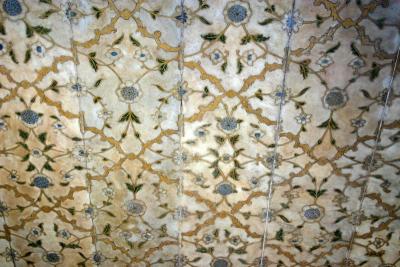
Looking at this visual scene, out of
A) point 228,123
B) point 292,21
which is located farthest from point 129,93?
point 292,21

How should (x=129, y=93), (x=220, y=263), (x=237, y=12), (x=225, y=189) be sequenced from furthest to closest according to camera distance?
(x=220, y=263) → (x=225, y=189) → (x=129, y=93) → (x=237, y=12)

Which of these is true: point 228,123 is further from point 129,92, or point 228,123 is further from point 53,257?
point 53,257

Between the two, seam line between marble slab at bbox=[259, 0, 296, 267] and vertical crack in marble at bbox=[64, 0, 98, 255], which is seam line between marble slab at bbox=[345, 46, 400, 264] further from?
vertical crack in marble at bbox=[64, 0, 98, 255]

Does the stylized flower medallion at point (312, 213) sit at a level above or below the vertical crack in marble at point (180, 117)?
below

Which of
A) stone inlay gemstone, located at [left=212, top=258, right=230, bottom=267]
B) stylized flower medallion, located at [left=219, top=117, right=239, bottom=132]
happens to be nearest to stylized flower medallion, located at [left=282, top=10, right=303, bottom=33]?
stylized flower medallion, located at [left=219, top=117, right=239, bottom=132]

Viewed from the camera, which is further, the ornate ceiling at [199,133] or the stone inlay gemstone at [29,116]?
the stone inlay gemstone at [29,116]

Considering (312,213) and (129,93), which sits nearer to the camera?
(129,93)

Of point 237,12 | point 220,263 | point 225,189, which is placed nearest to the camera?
point 237,12

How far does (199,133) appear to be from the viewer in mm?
1352

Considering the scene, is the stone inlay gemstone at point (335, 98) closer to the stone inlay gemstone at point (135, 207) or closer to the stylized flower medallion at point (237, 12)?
the stylized flower medallion at point (237, 12)

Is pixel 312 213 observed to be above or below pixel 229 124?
below

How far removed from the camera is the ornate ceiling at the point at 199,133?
1.22 meters

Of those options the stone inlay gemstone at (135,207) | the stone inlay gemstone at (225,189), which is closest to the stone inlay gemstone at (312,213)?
the stone inlay gemstone at (225,189)

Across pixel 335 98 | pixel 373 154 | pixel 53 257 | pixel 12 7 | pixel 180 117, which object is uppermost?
pixel 12 7
